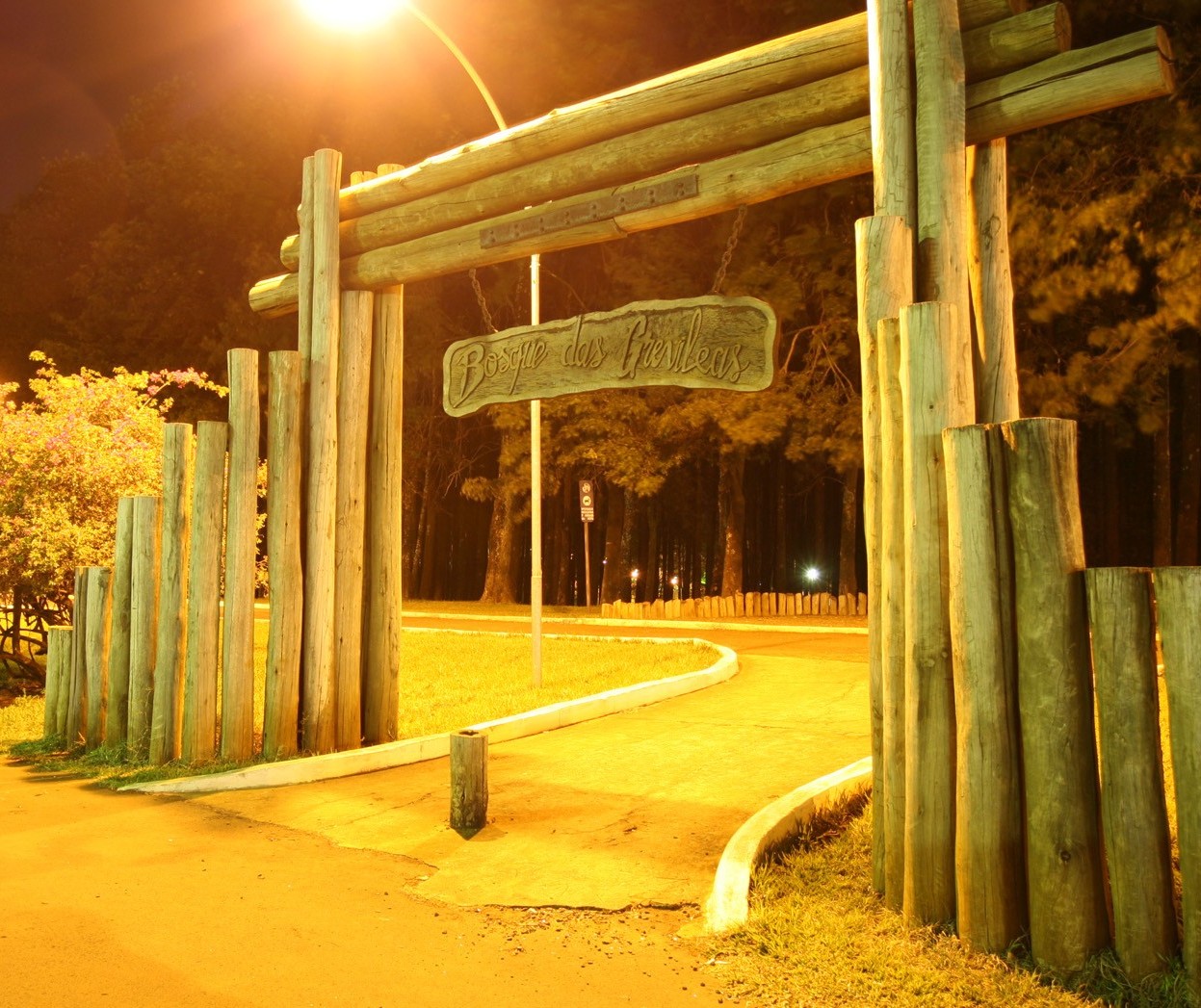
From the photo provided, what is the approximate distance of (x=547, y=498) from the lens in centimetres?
3350

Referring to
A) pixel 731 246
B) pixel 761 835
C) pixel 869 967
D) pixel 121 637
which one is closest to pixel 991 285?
pixel 731 246

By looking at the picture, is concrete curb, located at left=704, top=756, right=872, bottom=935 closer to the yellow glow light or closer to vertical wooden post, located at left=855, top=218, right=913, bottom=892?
vertical wooden post, located at left=855, top=218, right=913, bottom=892

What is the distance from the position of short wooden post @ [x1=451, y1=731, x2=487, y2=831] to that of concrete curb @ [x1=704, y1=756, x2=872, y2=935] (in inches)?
61.5

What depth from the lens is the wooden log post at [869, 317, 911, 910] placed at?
458cm

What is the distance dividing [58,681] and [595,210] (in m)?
6.51

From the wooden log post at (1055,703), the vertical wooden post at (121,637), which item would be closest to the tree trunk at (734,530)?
the vertical wooden post at (121,637)

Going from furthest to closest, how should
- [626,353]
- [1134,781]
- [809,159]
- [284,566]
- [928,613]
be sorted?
1. [284,566]
2. [626,353]
3. [809,159]
4. [928,613]
5. [1134,781]

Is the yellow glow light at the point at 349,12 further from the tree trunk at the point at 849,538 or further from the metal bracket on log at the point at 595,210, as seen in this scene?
the tree trunk at the point at 849,538

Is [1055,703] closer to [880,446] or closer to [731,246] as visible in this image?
[880,446]

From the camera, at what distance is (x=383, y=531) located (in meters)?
8.42

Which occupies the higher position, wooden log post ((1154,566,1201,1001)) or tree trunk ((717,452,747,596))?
tree trunk ((717,452,747,596))

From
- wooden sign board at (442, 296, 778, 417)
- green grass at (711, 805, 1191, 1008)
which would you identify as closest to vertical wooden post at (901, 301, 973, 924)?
green grass at (711, 805, 1191, 1008)

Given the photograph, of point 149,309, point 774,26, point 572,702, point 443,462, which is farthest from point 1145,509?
point 149,309

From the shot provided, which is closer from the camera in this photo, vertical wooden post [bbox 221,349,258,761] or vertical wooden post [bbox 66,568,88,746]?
vertical wooden post [bbox 221,349,258,761]
